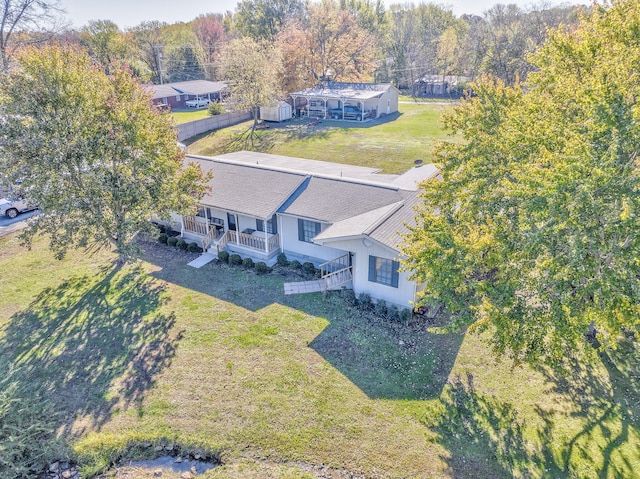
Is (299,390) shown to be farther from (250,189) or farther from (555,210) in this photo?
(250,189)

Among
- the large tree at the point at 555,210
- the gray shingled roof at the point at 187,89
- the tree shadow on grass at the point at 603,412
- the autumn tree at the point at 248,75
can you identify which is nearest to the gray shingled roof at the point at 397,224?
the large tree at the point at 555,210

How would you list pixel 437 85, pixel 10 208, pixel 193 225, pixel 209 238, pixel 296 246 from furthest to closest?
pixel 437 85
pixel 10 208
pixel 193 225
pixel 209 238
pixel 296 246

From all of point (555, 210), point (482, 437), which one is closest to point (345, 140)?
point (555, 210)

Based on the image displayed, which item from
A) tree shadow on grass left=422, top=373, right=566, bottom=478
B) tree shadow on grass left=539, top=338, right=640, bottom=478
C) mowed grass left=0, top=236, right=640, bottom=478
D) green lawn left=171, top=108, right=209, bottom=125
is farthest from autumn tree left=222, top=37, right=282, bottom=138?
tree shadow on grass left=539, top=338, right=640, bottom=478

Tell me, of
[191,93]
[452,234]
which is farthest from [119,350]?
[191,93]

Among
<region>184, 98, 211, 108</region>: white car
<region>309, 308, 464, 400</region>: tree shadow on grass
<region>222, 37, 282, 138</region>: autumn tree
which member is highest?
<region>222, 37, 282, 138</region>: autumn tree

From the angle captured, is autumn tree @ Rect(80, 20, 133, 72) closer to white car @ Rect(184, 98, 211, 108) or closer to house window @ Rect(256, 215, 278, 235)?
white car @ Rect(184, 98, 211, 108)
